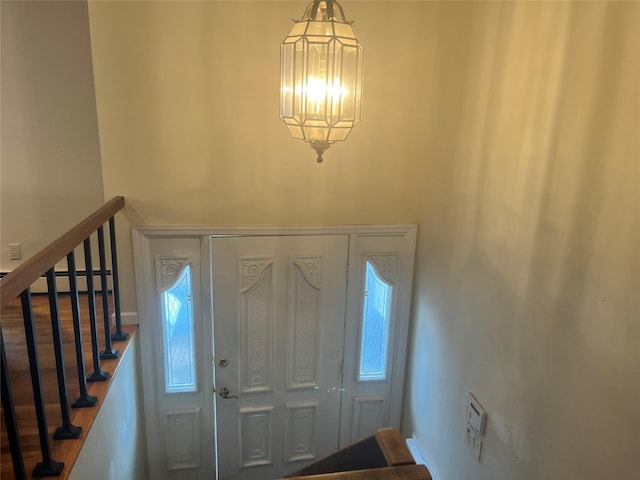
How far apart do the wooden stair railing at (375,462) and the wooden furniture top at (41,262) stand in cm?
92

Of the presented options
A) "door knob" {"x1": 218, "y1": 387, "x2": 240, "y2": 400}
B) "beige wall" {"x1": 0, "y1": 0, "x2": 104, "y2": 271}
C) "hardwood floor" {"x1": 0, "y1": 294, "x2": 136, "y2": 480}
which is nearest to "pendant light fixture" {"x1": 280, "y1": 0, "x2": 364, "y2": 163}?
"hardwood floor" {"x1": 0, "y1": 294, "x2": 136, "y2": 480}

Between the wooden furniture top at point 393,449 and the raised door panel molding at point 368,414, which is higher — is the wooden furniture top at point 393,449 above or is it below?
above

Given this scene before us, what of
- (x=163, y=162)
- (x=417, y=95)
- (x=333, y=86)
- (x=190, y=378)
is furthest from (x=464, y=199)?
(x=190, y=378)

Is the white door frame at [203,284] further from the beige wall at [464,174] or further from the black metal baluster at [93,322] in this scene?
the black metal baluster at [93,322]

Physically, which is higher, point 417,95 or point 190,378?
point 417,95

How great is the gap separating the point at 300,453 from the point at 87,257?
6.60ft

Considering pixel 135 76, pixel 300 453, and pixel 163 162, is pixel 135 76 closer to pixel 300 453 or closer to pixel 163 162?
pixel 163 162

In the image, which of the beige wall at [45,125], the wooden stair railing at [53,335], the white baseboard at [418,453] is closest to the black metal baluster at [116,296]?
the wooden stair railing at [53,335]

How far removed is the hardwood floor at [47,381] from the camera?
1.72m

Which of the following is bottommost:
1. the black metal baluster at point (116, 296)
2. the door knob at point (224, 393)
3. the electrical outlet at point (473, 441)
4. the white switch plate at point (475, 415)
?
the door knob at point (224, 393)

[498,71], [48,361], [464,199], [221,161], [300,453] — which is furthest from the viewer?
[300,453]

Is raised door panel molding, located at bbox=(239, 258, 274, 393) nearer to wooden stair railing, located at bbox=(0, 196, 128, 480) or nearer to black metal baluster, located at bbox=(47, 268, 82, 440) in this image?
wooden stair railing, located at bbox=(0, 196, 128, 480)

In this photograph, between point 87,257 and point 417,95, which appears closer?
point 87,257

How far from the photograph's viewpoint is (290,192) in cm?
269
